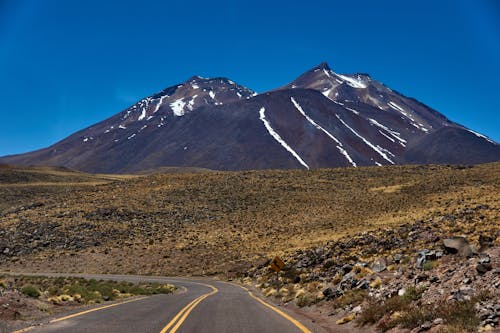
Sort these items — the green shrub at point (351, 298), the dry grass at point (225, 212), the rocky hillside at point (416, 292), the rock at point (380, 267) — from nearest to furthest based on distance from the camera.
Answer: the rocky hillside at point (416, 292)
the green shrub at point (351, 298)
the rock at point (380, 267)
the dry grass at point (225, 212)

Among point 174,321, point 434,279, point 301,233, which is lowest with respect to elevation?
point 174,321

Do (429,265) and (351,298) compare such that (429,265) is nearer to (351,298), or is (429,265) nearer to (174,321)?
(351,298)

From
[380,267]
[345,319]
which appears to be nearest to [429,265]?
[345,319]

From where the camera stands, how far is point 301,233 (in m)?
52.4

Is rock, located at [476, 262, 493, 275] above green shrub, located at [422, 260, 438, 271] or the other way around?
above

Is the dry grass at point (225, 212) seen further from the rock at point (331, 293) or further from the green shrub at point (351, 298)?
the green shrub at point (351, 298)

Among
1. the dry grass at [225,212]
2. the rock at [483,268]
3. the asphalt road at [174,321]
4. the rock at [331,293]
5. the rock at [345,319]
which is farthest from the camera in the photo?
the dry grass at [225,212]

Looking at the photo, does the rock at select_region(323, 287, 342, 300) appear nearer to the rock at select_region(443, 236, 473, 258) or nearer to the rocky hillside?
the rocky hillside

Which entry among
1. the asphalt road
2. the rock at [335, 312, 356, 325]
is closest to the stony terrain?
the rock at [335, 312, 356, 325]

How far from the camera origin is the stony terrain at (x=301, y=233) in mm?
13125

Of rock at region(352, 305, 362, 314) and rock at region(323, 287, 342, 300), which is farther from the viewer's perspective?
rock at region(323, 287, 342, 300)

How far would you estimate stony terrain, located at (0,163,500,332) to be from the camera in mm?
13125

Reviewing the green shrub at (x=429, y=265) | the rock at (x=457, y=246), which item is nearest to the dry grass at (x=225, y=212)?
the rock at (x=457, y=246)

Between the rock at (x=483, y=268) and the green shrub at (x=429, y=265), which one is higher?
the rock at (x=483, y=268)
